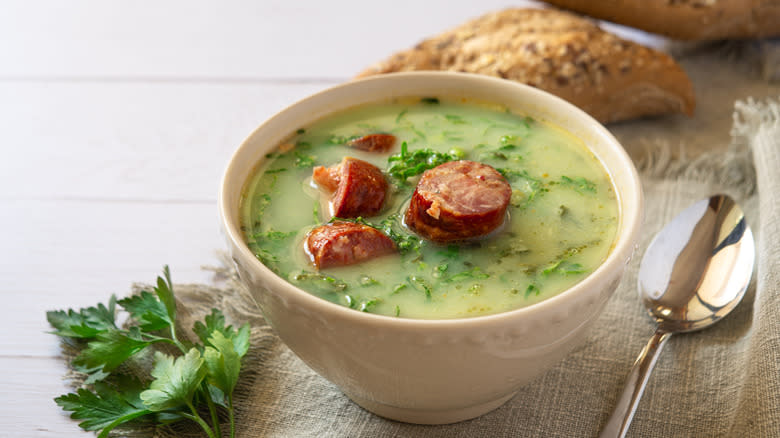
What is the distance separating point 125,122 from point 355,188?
1.63 m

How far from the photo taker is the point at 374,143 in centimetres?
194

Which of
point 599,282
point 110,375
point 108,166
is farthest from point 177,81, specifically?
point 599,282

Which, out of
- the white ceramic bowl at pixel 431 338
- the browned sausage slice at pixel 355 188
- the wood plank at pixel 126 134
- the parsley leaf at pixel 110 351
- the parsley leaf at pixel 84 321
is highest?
the browned sausage slice at pixel 355 188

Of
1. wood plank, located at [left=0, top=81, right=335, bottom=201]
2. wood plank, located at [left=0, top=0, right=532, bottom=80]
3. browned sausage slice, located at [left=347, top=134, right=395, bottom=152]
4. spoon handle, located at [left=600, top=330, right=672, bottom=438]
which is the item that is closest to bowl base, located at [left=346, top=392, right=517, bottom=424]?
spoon handle, located at [left=600, top=330, right=672, bottom=438]

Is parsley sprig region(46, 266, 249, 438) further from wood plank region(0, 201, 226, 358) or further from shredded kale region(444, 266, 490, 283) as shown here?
shredded kale region(444, 266, 490, 283)

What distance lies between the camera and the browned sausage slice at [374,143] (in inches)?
76.3

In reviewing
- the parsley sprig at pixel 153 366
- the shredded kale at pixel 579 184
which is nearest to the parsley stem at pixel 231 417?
the parsley sprig at pixel 153 366

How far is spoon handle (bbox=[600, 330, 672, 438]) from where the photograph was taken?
1.68 metres

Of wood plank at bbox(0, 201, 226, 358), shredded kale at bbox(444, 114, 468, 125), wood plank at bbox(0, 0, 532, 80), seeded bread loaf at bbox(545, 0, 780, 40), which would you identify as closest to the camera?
shredded kale at bbox(444, 114, 468, 125)

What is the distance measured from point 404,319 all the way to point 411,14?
2.56m

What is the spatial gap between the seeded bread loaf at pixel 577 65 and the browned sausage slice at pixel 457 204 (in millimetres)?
1084

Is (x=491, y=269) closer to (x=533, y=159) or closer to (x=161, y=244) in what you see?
(x=533, y=159)

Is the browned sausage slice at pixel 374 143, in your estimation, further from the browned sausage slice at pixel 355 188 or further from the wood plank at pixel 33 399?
the wood plank at pixel 33 399

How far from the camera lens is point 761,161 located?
2299 mm
